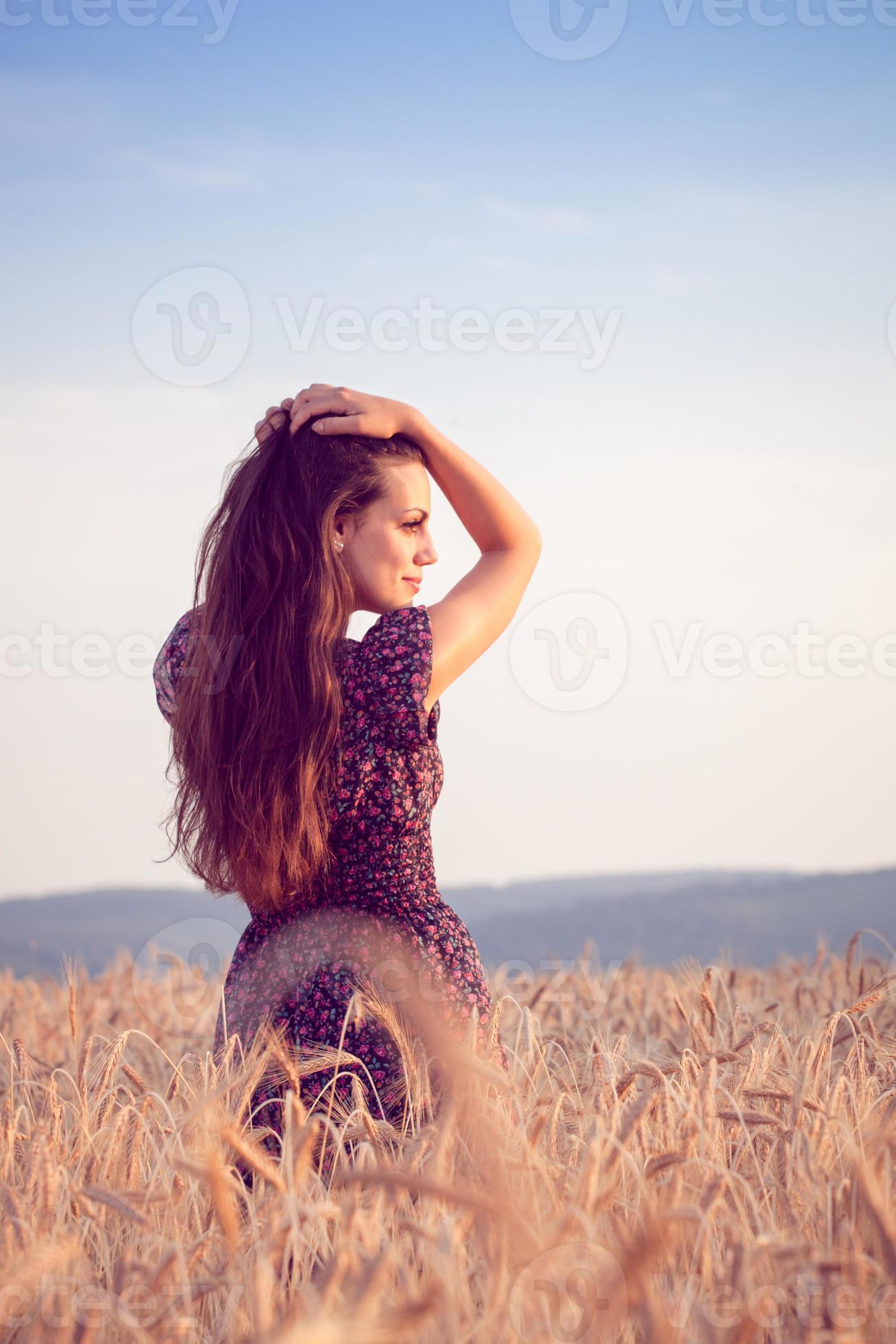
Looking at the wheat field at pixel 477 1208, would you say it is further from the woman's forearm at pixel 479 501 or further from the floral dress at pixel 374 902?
the woman's forearm at pixel 479 501

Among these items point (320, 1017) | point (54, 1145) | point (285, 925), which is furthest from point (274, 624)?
point (54, 1145)

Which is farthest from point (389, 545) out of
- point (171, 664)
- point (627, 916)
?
point (627, 916)

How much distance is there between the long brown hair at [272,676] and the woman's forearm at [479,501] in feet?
0.23

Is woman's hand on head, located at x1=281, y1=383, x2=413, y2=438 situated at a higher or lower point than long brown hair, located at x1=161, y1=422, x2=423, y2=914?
higher

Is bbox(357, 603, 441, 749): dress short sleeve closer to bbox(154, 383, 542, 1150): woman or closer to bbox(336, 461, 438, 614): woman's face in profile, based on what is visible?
bbox(154, 383, 542, 1150): woman

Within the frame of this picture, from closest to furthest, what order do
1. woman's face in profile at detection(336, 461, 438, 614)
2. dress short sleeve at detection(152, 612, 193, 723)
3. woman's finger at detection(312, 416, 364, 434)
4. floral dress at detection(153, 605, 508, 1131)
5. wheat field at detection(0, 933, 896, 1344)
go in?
wheat field at detection(0, 933, 896, 1344)
floral dress at detection(153, 605, 508, 1131)
woman's finger at detection(312, 416, 364, 434)
woman's face in profile at detection(336, 461, 438, 614)
dress short sleeve at detection(152, 612, 193, 723)

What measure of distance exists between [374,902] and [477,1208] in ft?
4.60

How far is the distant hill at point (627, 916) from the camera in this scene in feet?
40.6

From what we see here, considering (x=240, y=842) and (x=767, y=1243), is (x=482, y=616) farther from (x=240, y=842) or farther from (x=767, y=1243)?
(x=767, y=1243)

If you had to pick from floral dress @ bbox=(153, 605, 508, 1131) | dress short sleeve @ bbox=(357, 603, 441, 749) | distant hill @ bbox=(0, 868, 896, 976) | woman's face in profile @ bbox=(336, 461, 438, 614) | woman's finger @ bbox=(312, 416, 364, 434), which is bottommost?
distant hill @ bbox=(0, 868, 896, 976)

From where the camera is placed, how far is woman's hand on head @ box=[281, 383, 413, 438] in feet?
7.91

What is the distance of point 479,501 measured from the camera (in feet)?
8.61

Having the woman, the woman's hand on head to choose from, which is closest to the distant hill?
the woman

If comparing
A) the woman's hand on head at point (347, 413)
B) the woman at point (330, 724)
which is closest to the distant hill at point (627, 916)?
the woman at point (330, 724)
